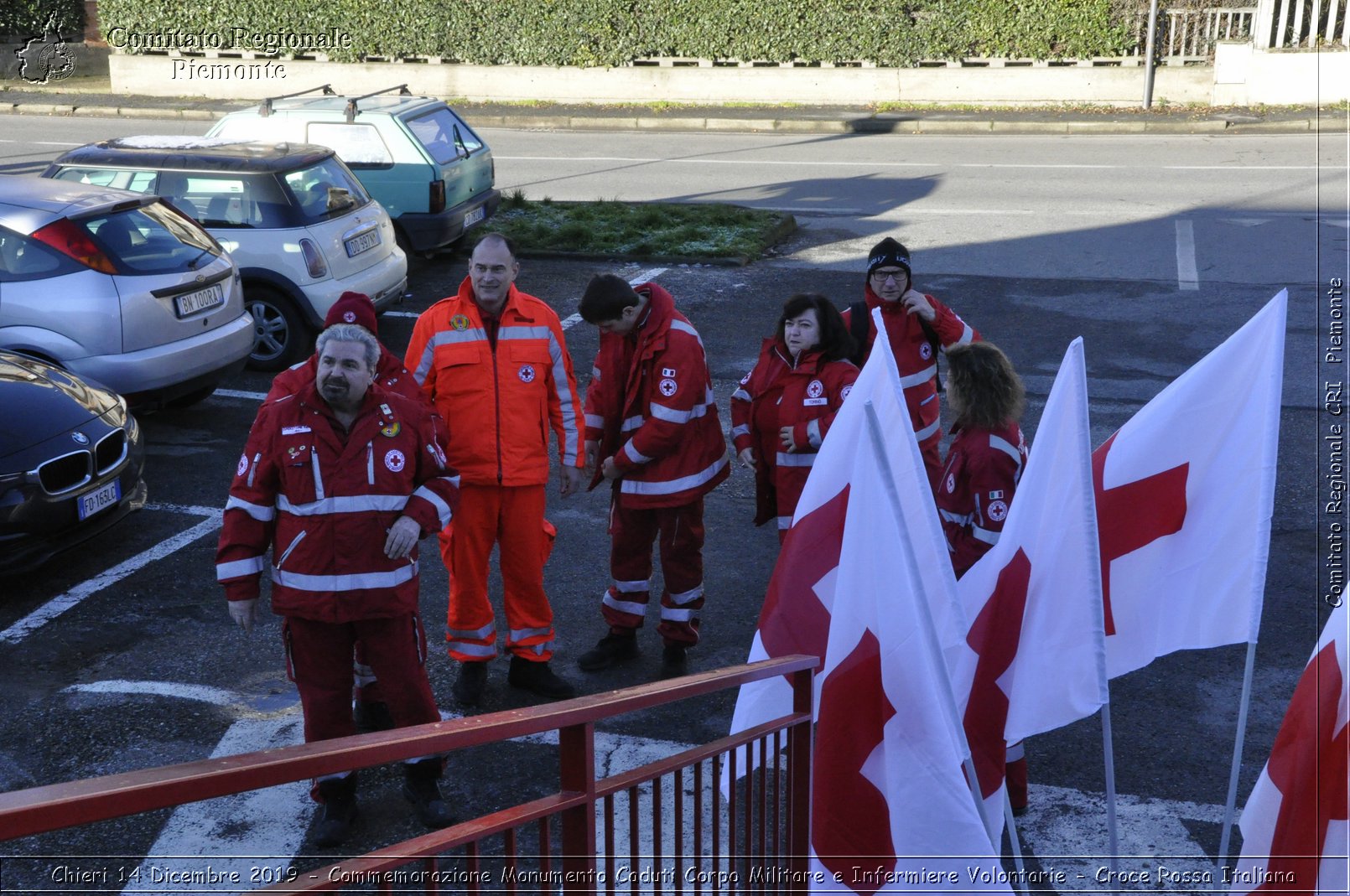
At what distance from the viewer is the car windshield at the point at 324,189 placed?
10273 mm

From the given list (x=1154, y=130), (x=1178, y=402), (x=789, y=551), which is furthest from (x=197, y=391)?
(x=1154, y=130)

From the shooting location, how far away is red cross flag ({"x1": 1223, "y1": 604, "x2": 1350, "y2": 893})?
3.17 m

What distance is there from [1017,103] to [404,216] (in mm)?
15295

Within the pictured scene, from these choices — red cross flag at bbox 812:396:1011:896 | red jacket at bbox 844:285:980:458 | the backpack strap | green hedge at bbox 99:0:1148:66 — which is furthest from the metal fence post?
green hedge at bbox 99:0:1148:66

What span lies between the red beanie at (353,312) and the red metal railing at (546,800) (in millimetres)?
2052

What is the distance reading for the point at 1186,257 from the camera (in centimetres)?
1336

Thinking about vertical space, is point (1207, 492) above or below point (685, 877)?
above

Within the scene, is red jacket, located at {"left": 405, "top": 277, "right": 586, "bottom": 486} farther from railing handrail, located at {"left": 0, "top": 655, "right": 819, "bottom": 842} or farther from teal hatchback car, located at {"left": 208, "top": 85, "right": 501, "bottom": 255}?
teal hatchback car, located at {"left": 208, "top": 85, "right": 501, "bottom": 255}

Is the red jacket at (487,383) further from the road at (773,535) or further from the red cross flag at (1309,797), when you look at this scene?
the red cross flag at (1309,797)

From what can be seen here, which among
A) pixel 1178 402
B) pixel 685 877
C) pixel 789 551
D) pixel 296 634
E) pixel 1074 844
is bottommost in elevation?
pixel 1074 844

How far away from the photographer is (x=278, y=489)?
4.48 metres

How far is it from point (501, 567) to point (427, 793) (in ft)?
3.80

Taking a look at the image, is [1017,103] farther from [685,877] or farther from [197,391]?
[685,877]

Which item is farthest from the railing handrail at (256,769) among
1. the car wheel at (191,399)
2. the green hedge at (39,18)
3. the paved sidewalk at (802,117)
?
the green hedge at (39,18)
